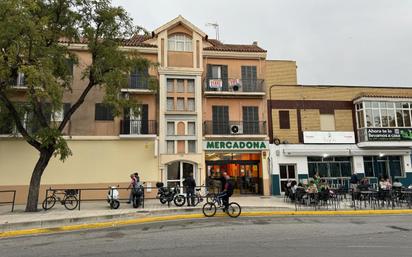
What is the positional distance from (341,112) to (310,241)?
1849 cm

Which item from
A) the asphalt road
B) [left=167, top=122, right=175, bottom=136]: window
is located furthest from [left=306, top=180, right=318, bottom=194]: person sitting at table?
[left=167, top=122, right=175, bottom=136]: window

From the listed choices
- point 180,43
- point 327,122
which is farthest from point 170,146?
point 327,122

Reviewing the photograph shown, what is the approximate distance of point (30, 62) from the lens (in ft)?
43.8

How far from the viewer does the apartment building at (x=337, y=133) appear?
2322 cm

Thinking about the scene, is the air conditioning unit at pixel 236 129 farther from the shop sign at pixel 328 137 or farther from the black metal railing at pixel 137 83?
the black metal railing at pixel 137 83

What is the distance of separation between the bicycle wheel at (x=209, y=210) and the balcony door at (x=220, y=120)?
368 inches

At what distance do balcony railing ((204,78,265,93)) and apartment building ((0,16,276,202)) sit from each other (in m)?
0.07

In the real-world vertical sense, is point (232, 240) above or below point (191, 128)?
below

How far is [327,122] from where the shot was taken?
24.3 metres

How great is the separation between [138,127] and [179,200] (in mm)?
7407

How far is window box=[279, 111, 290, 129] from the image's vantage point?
23.5 m

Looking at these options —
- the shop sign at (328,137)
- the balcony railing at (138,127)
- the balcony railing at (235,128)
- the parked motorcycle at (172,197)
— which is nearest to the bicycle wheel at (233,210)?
the parked motorcycle at (172,197)

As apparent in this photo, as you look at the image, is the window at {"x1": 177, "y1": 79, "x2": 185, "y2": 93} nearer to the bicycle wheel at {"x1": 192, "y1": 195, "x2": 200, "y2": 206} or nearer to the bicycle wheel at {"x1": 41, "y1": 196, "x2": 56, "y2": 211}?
the bicycle wheel at {"x1": 192, "y1": 195, "x2": 200, "y2": 206}

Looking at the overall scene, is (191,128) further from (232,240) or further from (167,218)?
(232,240)
